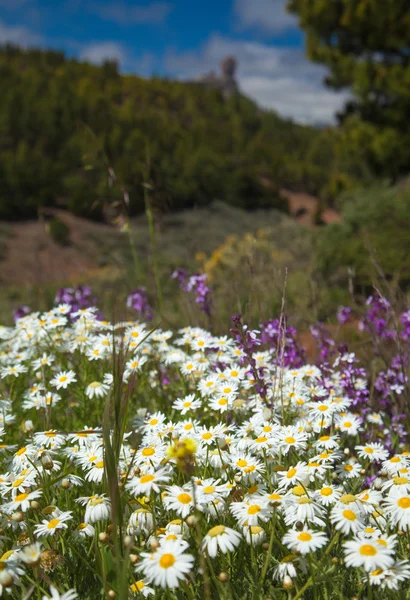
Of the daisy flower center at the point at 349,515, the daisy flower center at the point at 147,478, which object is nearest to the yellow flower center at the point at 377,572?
the daisy flower center at the point at 349,515

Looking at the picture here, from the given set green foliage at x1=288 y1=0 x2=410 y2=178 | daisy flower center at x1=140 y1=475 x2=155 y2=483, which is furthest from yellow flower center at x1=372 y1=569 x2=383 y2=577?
green foliage at x1=288 y1=0 x2=410 y2=178

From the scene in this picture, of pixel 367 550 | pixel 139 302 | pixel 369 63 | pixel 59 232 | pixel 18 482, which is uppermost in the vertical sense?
pixel 369 63

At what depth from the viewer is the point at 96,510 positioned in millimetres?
1535

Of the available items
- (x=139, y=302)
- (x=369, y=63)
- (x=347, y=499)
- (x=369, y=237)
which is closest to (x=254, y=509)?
(x=347, y=499)

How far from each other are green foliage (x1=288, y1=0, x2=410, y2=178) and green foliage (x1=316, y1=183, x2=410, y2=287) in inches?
178

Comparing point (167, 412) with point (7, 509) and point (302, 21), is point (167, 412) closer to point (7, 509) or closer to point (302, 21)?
point (7, 509)

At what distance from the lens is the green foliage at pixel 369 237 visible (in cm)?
769

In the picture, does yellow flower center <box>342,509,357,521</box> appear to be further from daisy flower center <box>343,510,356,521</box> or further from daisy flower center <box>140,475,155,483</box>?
daisy flower center <box>140,475,155,483</box>

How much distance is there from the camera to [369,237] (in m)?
7.80

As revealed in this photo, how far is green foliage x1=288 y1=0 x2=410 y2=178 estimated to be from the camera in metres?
12.3

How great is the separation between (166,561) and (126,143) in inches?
1071

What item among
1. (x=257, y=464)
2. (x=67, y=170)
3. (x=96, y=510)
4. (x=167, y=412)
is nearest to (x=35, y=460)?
(x=96, y=510)

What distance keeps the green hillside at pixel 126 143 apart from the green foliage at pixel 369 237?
19.3 ft

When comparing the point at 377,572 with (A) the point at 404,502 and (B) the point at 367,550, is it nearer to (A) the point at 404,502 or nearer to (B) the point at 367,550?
(B) the point at 367,550
